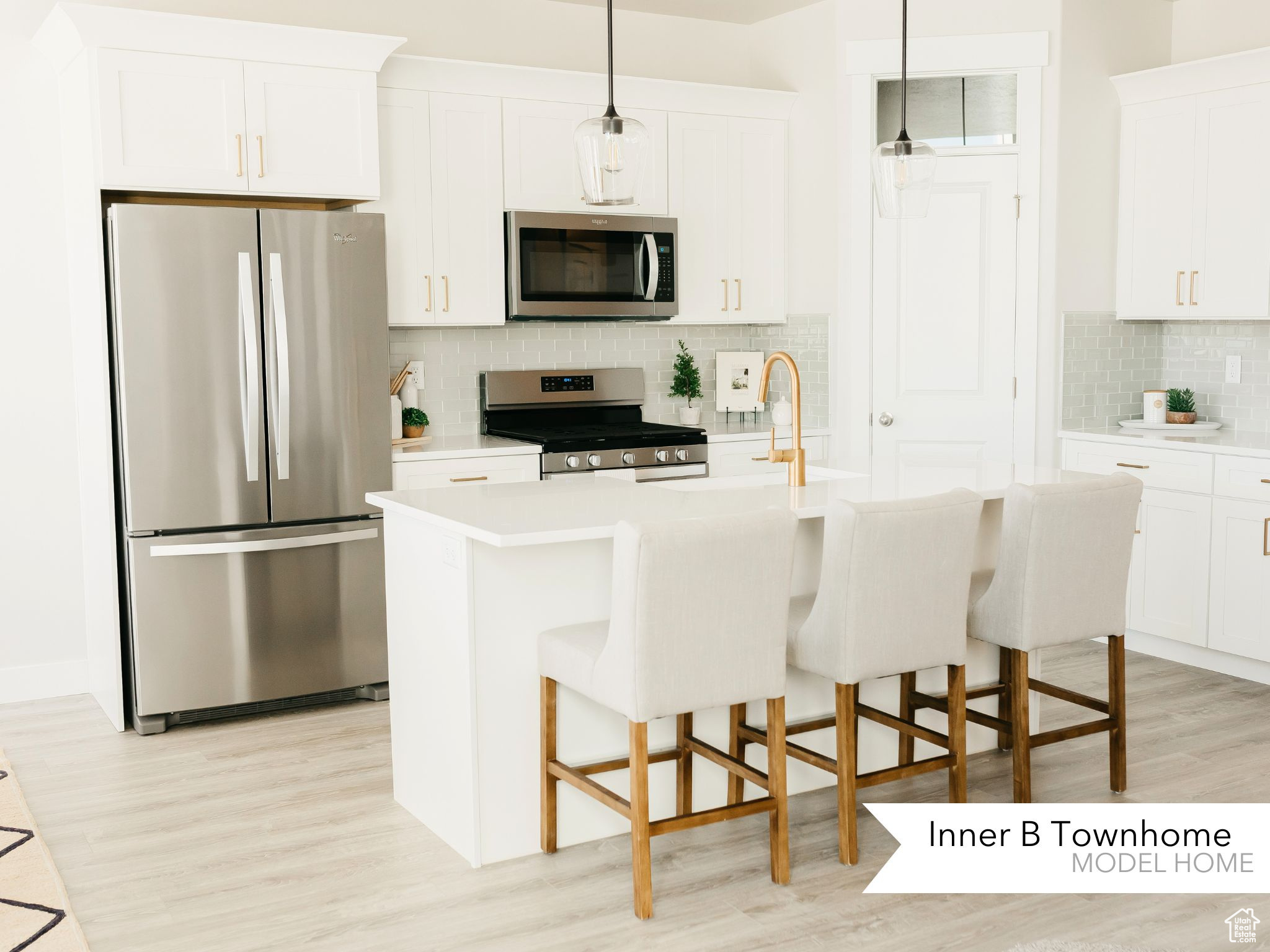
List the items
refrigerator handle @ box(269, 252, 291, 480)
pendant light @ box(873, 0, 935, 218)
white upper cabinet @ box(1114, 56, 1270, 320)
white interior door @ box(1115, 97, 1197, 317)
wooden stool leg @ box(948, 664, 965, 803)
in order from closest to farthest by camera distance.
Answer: wooden stool leg @ box(948, 664, 965, 803), pendant light @ box(873, 0, 935, 218), refrigerator handle @ box(269, 252, 291, 480), white upper cabinet @ box(1114, 56, 1270, 320), white interior door @ box(1115, 97, 1197, 317)

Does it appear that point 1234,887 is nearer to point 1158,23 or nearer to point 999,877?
point 999,877

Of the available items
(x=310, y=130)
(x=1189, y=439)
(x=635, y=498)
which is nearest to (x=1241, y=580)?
(x=1189, y=439)

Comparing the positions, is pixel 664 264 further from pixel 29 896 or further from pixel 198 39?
pixel 29 896

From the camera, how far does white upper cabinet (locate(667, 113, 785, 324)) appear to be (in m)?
5.61

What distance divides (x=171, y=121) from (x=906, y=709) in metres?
3.18

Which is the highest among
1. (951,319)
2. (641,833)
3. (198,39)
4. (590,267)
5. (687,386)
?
(198,39)

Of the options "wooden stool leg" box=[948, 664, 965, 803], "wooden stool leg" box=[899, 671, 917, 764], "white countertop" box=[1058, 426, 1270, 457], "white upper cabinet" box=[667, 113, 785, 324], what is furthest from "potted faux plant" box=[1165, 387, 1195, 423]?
"wooden stool leg" box=[948, 664, 965, 803]

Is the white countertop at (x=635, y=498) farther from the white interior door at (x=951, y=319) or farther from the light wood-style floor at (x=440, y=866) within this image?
the white interior door at (x=951, y=319)

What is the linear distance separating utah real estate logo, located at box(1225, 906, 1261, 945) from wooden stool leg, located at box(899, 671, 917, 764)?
39.7 inches

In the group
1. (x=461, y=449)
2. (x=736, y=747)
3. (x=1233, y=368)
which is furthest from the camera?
(x=1233, y=368)

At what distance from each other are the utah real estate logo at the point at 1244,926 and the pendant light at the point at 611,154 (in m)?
2.23

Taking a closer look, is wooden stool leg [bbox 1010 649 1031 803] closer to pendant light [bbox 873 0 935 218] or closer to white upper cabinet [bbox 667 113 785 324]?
pendant light [bbox 873 0 935 218]

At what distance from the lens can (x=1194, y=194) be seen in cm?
507

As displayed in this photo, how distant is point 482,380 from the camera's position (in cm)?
550
